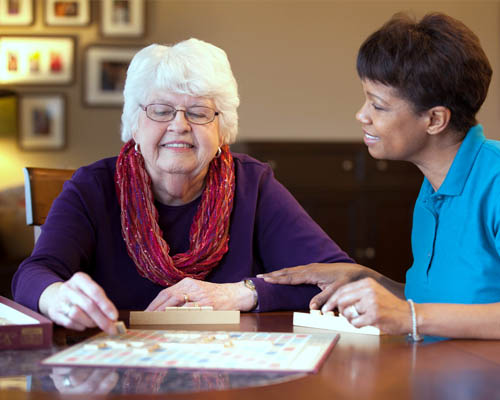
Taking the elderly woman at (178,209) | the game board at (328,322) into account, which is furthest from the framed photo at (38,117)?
the game board at (328,322)

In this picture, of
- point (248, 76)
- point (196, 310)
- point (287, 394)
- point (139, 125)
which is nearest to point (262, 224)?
point (139, 125)

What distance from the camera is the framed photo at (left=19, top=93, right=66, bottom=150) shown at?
5676 millimetres

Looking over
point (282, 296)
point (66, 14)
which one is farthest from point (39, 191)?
point (66, 14)

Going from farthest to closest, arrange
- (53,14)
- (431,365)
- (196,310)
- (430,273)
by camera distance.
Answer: (53,14) < (430,273) < (196,310) < (431,365)

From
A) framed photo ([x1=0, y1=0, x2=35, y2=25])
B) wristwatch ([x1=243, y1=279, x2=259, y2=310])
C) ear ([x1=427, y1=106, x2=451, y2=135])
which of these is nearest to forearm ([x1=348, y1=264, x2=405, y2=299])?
wristwatch ([x1=243, y1=279, x2=259, y2=310])

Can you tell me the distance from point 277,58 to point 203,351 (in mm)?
4939

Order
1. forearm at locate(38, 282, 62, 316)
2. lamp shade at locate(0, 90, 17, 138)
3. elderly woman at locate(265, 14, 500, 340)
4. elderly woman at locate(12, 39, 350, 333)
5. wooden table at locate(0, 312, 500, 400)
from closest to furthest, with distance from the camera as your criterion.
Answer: wooden table at locate(0, 312, 500, 400)
forearm at locate(38, 282, 62, 316)
elderly woman at locate(265, 14, 500, 340)
elderly woman at locate(12, 39, 350, 333)
lamp shade at locate(0, 90, 17, 138)

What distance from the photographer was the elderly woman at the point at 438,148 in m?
1.58

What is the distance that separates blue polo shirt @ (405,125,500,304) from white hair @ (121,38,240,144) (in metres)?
0.65

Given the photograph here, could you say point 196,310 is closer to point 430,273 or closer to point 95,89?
point 430,273

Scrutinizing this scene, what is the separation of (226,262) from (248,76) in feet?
13.1

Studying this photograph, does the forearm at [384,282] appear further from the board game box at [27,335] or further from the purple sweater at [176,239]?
the board game box at [27,335]

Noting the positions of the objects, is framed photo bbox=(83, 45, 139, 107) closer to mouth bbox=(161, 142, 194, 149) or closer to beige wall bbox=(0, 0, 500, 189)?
beige wall bbox=(0, 0, 500, 189)

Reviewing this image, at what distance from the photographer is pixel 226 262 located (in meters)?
2.06
